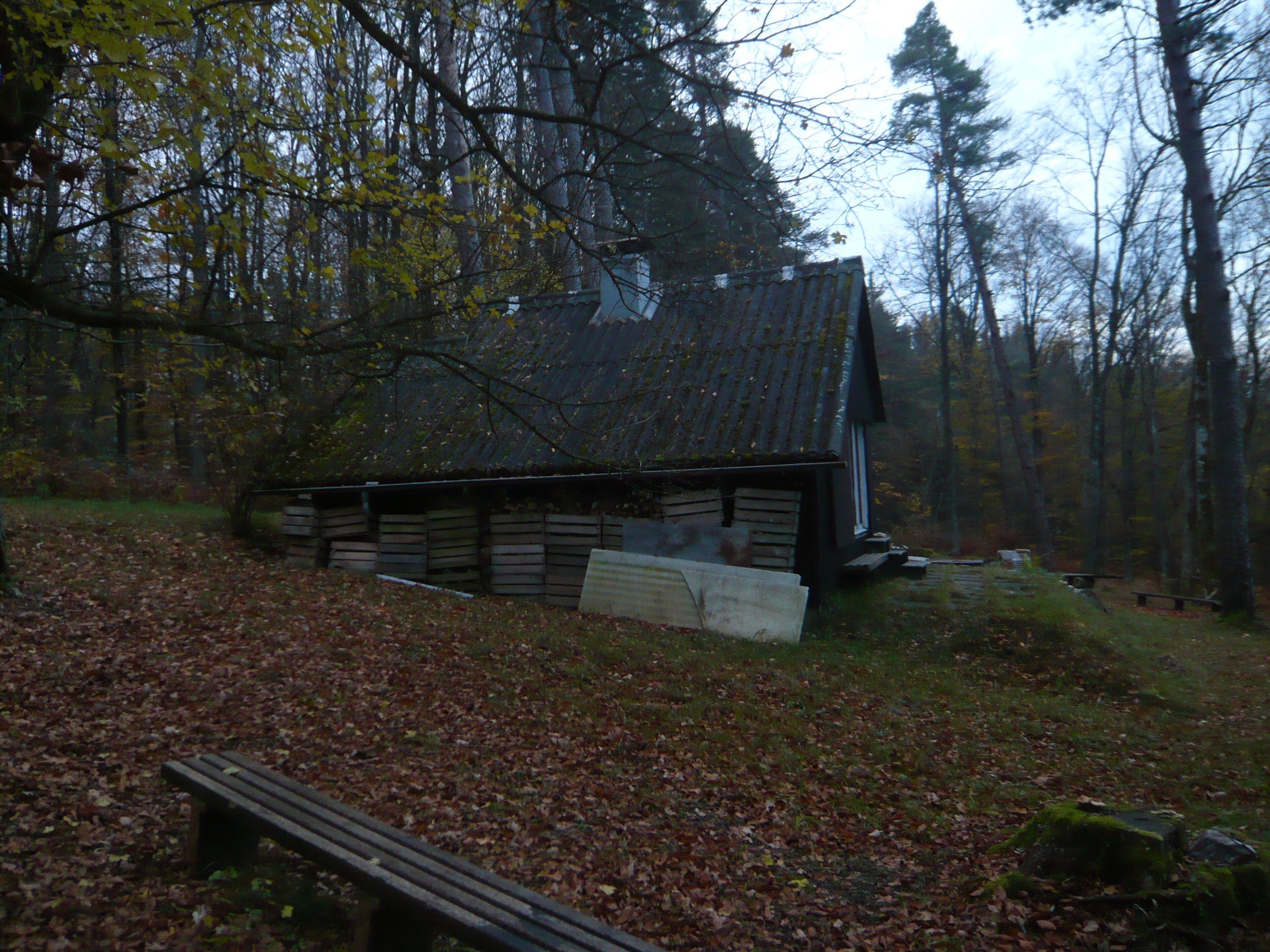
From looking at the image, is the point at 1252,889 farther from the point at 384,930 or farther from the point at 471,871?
the point at 384,930

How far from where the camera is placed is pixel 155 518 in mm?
13031

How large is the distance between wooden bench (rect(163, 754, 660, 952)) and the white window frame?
11439mm

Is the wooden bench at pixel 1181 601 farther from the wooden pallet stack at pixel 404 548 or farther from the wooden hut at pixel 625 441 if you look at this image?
the wooden pallet stack at pixel 404 548

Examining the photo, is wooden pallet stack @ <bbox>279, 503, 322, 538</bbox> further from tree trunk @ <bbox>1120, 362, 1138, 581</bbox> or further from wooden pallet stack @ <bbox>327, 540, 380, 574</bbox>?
tree trunk @ <bbox>1120, 362, 1138, 581</bbox>

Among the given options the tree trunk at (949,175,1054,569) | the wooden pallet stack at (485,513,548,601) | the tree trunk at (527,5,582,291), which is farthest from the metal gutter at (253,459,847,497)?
the tree trunk at (949,175,1054,569)

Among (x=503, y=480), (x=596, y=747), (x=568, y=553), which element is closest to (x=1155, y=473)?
(x=568, y=553)

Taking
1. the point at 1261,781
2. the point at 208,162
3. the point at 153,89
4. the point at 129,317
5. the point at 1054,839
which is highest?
the point at 208,162

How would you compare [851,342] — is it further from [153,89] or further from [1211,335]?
[153,89]

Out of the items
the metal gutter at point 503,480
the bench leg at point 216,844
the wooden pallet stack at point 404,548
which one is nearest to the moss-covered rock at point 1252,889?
the bench leg at point 216,844

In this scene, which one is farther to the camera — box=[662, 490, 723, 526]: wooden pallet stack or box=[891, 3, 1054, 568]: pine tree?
box=[891, 3, 1054, 568]: pine tree

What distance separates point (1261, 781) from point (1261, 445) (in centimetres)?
2376

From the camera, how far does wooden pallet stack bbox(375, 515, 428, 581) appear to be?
11.9 metres

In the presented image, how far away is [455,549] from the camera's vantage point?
39.0ft

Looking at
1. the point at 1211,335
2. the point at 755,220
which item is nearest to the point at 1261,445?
the point at 1211,335
